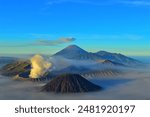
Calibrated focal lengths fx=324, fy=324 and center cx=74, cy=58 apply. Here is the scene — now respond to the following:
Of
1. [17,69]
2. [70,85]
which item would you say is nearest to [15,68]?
[17,69]

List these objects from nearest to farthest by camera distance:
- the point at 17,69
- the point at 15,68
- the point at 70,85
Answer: the point at 70,85
the point at 17,69
the point at 15,68

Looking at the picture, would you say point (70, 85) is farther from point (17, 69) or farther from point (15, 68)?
point (15, 68)

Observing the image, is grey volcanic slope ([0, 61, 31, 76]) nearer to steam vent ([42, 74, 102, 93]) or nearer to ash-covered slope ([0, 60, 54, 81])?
ash-covered slope ([0, 60, 54, 81])

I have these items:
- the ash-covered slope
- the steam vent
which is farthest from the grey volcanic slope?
the steam vent

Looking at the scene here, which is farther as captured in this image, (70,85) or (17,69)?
(17,69)

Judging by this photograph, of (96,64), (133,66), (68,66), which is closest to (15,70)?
(68,66)

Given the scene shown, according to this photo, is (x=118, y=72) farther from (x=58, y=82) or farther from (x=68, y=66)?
(x=58, y=82)

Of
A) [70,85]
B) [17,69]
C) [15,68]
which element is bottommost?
[70,85]

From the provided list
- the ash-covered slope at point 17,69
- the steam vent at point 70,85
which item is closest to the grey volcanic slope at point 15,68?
the ash-covered slope at point 17,69
